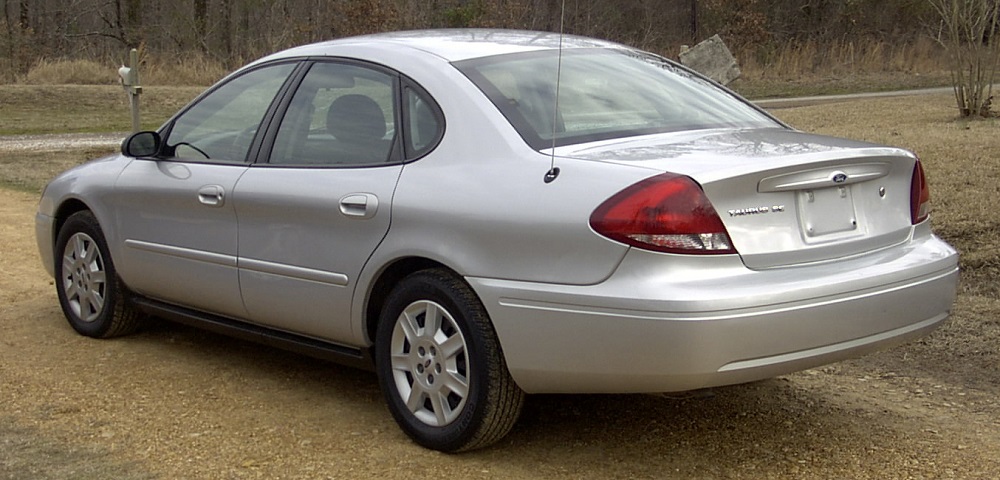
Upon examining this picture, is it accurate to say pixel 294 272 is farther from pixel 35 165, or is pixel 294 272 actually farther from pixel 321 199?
pixel 35 165

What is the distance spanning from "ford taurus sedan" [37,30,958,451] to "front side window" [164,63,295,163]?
16mm

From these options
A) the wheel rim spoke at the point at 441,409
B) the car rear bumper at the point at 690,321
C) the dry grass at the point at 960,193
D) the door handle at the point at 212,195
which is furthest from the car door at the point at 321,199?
the dry grass at the point at 960,193

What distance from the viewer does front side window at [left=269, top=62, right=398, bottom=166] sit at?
16.3 feet

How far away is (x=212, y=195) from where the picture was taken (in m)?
5.48

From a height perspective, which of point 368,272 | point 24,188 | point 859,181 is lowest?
point 24,188

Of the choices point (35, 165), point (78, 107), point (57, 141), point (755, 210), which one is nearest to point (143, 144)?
point (755, 210)

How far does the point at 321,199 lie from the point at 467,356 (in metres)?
0.96

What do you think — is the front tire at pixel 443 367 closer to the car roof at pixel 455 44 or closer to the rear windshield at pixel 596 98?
the rear windshield at pixel 596 98

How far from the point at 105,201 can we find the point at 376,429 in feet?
6.88

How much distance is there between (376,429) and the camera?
4.93 metres

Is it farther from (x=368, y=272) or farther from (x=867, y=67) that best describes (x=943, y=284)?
(x=867, y=67)

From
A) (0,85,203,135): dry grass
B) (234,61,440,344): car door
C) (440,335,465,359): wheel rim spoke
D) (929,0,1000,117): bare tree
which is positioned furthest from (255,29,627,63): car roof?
(0,85,203,135): dry grass

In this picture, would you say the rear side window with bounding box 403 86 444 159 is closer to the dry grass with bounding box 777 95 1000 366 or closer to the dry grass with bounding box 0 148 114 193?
the dry grass with bounding box 777 95 1000 366

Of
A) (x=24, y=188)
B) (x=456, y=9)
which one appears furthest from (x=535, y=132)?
(x=456, y=9)
